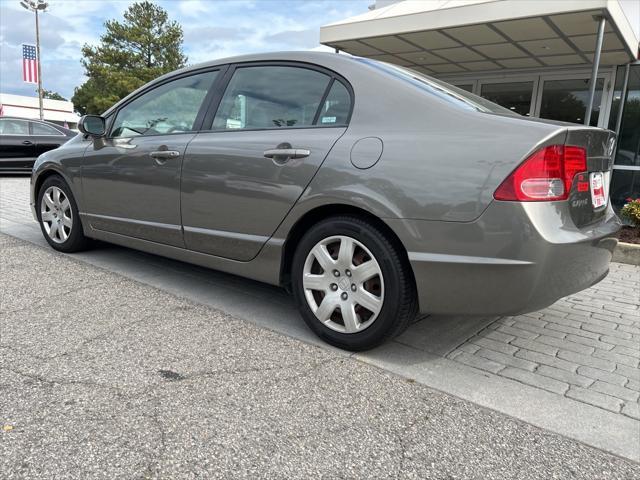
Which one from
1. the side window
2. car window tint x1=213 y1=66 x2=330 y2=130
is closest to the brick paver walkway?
car window tint x1=213 y1=66 x2=330 y2=130

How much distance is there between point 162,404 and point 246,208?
1.27 meters

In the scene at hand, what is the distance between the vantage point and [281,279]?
9.75 ft

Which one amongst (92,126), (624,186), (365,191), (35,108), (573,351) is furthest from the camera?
(35,108)

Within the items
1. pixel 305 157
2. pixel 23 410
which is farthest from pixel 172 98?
pixel 23 410

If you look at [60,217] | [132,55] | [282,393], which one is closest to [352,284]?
[282,393]

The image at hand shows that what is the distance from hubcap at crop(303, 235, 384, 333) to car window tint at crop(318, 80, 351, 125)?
26.0 inches

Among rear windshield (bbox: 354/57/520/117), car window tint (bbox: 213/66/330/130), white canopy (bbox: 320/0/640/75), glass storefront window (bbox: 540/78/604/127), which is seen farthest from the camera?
glass storefront window (bbox: 540/78/604/127)

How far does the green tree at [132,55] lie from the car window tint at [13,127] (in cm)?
2779

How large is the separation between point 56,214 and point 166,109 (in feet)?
5.61

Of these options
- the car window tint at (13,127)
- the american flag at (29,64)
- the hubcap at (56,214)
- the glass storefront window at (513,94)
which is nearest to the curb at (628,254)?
the glass storefront window at (513,94)

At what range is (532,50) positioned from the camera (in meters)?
8.07

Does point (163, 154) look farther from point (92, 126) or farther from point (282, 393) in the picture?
point (282, 393)

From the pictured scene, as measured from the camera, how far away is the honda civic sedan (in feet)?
7.22

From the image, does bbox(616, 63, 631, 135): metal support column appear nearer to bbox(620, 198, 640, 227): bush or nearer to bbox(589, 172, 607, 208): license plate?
bbox(620, 198, 640, 227): bush
